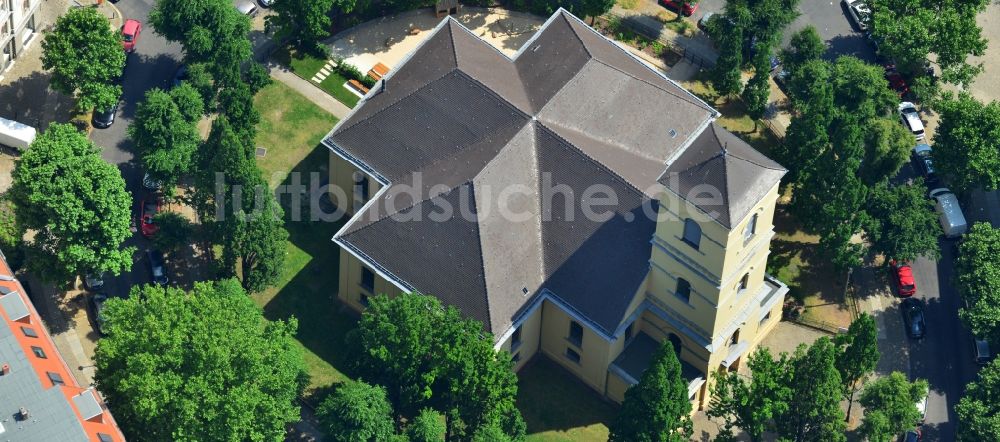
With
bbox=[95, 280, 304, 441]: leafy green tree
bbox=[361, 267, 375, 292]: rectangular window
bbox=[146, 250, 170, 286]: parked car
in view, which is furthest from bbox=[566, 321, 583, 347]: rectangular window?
bbox=[146, 250, 170, 286]: parked car

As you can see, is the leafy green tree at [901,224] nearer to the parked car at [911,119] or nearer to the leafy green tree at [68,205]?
the parked car at [911,119]

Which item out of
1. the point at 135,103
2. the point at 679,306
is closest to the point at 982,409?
the point at 679,306

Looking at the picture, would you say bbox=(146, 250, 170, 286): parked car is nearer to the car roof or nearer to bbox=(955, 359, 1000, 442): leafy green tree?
the car roof

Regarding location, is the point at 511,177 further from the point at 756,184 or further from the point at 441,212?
the point at 756,184

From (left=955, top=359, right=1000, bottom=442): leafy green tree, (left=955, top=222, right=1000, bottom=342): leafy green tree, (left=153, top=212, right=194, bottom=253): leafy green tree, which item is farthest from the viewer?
(left=153, top=212, right=194, bottom=253): leafy green tree

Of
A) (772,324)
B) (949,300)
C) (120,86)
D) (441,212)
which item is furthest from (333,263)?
(949,300)

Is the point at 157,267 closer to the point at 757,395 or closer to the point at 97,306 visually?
the point at 97,306
